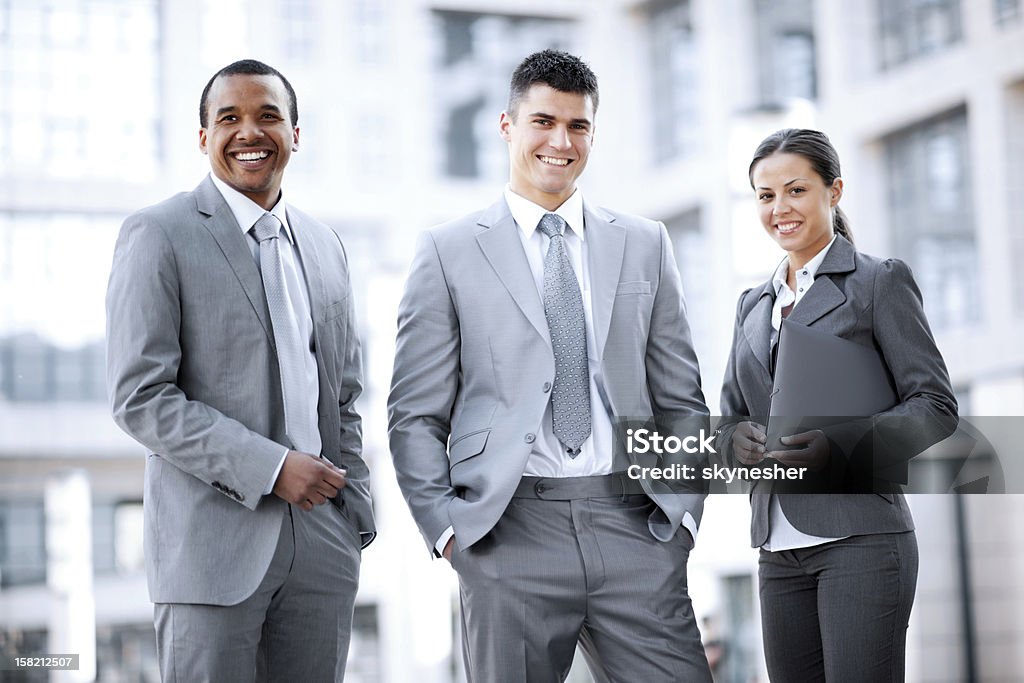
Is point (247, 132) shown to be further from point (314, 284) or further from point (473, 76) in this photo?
point (473, 76)

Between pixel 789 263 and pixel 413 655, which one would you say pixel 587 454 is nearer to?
pixel 789 263

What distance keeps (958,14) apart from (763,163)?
24.6 ft

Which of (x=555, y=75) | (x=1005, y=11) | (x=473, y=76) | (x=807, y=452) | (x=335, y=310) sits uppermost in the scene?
(x=473, y=76)

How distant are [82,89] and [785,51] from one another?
22.9 ft

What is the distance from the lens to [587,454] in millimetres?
2309

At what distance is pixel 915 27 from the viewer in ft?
32.1

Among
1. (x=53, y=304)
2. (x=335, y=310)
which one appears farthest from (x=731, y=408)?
(x=53, y=304)

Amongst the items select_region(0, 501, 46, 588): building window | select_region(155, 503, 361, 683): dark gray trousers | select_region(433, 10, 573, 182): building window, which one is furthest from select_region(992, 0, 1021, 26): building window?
select_region(0, 501, 46, 588): building window

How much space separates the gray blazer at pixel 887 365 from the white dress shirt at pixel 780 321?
0.05 feet

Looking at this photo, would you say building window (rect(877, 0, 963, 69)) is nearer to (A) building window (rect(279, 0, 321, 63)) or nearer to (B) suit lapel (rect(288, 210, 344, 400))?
(A) building window (rect(279, 0, 321, 63))

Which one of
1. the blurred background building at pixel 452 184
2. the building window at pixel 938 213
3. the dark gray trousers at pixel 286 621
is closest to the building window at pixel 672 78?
the blurred background building at pixel 452 184

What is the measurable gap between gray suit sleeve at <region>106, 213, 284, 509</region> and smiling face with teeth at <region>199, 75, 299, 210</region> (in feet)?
0.89

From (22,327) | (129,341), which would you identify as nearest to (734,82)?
(22,327)

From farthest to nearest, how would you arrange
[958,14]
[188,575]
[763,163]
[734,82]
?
1. [734,82]
2. [958,14]
3. [763,163]
4. [188,575]
